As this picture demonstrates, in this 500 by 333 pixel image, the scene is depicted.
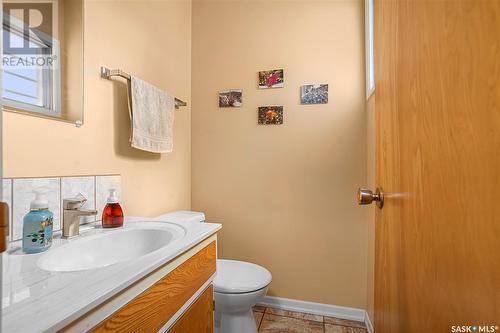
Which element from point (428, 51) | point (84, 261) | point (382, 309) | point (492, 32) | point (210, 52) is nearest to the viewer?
point (492, 32)

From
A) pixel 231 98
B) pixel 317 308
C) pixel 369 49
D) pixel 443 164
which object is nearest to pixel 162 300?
pixel 443 164

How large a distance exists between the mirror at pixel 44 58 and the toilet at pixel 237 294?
68 cm

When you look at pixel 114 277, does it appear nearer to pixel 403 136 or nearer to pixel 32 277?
pixel 32 277

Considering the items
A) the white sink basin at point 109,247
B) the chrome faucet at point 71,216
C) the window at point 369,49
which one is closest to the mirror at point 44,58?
the chrome faucet at point 71,216

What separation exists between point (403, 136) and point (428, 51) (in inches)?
7.0

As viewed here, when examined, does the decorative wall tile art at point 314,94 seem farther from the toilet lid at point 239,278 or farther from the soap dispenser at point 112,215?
the soap dispenser at point 112,215

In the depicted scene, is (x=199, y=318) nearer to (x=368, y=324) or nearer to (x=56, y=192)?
(x=56, y=192)

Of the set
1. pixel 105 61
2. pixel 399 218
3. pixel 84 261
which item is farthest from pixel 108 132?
pixel 399 218

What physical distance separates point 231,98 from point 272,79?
34 cm

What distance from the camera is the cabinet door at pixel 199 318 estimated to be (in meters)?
0.78

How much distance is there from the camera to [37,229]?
69 centimetres

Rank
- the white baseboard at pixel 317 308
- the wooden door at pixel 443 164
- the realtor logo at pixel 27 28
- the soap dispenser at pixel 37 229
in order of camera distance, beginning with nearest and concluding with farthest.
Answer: the wooden door at pixel 443 164
the soap dispenser at pixel 37 229
the realtor logo at pixel 27 28
the white baseboard at pixel 317 308

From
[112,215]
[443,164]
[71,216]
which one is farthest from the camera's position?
[112,215]

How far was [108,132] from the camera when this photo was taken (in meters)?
1.18
